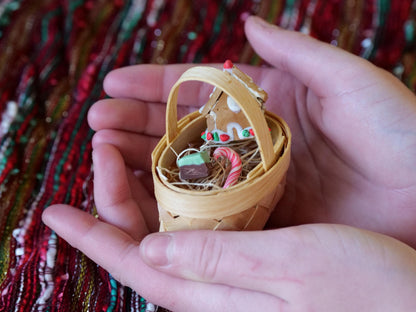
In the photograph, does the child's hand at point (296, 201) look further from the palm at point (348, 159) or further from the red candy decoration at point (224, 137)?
the red candy decoration at point (224, 137)

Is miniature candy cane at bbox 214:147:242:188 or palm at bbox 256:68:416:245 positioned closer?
miniature candy cane at bbox 214:147:242:188

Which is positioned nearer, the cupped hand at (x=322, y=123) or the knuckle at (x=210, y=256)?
the knuckle at (x=210, y=256)

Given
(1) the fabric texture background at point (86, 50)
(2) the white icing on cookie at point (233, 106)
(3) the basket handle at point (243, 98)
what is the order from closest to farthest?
(3) the basket handle at point (243, 98)
(2) the white icing on cookie at point (233, 106)
(1) the fabric texture background at point (86, 50)

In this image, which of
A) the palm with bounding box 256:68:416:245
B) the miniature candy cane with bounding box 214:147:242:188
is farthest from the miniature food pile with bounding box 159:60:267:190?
the palm with bounding box 256:68:416:245

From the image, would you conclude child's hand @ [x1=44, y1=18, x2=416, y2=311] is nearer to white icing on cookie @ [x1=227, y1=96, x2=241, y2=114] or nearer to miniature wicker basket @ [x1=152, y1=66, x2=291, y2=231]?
miniature wicker basket @ [x1=152, y1=66, x2=291, y2=231]

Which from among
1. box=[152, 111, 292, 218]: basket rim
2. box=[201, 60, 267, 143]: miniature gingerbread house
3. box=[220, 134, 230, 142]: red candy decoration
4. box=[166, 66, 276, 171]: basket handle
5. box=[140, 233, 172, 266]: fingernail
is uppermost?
box=[166, 66, 276, 171]: basket handle

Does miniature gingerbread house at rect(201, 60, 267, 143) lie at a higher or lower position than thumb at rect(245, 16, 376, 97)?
lower

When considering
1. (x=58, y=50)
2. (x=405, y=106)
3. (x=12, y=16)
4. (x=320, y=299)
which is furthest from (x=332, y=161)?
(x=12, y=16)

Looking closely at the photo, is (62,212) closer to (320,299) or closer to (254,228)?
(254,228)

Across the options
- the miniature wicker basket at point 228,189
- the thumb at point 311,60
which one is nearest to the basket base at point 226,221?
the miniature wicker basket at point 228,189
